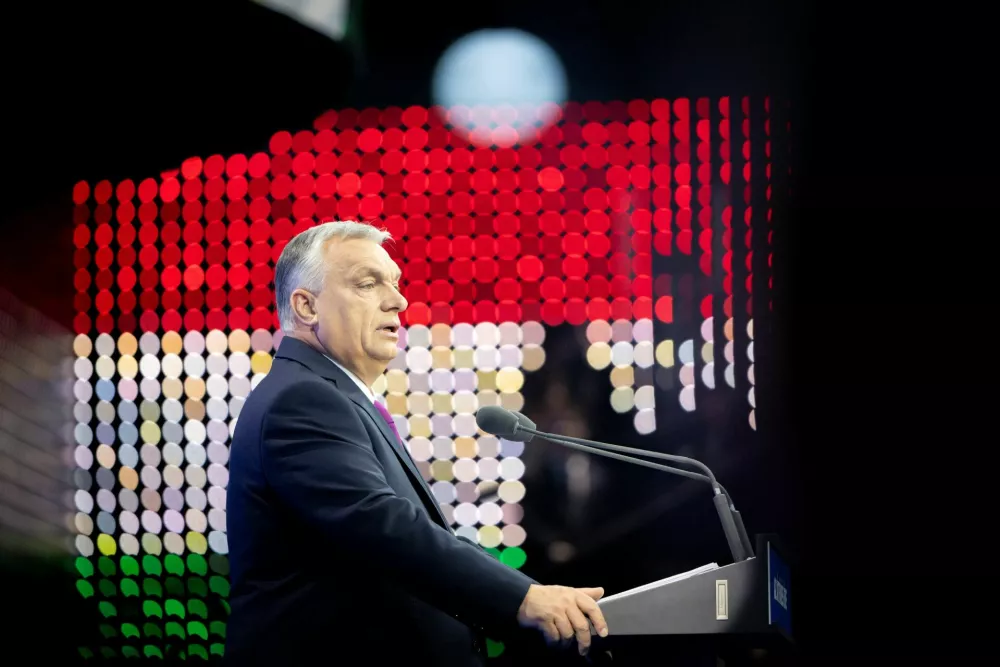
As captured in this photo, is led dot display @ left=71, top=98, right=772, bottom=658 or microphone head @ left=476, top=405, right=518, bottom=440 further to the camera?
led dot display @ left=71, top=98, right=772, bottom=658

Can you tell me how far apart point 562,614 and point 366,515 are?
0.34 meters

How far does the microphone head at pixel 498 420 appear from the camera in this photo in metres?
1.85

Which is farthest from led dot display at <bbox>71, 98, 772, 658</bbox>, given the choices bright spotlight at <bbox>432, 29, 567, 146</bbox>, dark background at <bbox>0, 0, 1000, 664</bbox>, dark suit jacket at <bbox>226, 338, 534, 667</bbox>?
dark suit jacket at <bbox>226, 338, 534, 667</bbox>

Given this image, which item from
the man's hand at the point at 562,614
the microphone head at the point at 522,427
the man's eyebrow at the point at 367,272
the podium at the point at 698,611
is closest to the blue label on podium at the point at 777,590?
the podium at the point at 698,611

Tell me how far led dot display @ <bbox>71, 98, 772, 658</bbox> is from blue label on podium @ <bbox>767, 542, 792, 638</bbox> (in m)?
1.28

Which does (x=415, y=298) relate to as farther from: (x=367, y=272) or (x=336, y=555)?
(x=336, y=555)

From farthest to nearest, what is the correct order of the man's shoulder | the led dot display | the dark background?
the led dot display < the dark background < the man's shoulder

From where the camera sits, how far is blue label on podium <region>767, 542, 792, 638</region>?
4.89 ft

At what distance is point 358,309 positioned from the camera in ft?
6.15

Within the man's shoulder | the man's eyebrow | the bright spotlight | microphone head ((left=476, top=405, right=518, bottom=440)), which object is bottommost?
microphone head ((left=476, top=405, right=518, bottom=440))

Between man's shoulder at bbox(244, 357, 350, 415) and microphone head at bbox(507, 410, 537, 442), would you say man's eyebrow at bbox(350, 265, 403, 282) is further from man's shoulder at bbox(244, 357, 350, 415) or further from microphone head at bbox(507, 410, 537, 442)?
microphone head at bbox(507, 410, 537, 442)

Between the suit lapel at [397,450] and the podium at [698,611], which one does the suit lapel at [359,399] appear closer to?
the suit lapel at [397,450]

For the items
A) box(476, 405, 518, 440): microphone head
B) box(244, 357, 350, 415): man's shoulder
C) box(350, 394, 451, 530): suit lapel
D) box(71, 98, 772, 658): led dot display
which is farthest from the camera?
box(71, 98, 772, 658): led dot display

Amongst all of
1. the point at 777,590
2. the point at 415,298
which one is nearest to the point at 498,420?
the point at 777,590
